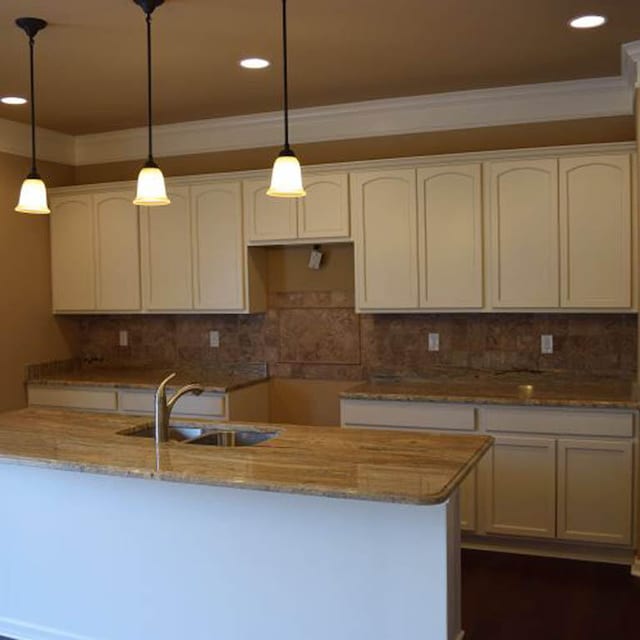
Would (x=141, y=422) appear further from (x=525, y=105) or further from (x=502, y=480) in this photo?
(x=525, y=105)

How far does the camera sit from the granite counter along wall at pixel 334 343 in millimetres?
4641

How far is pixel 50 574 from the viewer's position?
3217mm

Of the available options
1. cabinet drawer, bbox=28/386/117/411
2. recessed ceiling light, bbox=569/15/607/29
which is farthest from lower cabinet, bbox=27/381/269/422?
recessed ceiling light, bbox=569/15/607/29

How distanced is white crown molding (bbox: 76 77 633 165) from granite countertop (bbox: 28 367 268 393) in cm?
160

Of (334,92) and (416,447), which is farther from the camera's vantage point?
(334,92)

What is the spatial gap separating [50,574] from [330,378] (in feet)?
8.16

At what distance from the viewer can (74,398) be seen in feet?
17.6

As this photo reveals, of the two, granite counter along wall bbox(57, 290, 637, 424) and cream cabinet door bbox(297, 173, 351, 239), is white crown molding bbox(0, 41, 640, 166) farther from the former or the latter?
granite counter along wall bbox(57, 290, 637, 424)

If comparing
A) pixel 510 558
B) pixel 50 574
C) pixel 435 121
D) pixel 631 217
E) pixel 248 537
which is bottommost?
pixel 510 558

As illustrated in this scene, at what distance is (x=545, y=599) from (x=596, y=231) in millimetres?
1990

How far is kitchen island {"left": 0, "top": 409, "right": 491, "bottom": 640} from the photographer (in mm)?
2590

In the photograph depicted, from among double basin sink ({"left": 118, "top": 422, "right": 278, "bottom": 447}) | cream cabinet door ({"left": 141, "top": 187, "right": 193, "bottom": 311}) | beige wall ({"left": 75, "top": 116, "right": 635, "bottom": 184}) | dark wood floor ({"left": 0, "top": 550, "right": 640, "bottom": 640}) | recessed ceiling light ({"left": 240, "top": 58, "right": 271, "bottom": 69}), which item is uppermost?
recessed ceiling light ({"left": 240, "top": 58, "right": 271, "bottom": 69})

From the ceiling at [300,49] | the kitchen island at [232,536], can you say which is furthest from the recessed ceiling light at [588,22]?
the kitchen island at [232,536]

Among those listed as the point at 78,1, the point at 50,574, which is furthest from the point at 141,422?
the point at 78,1
